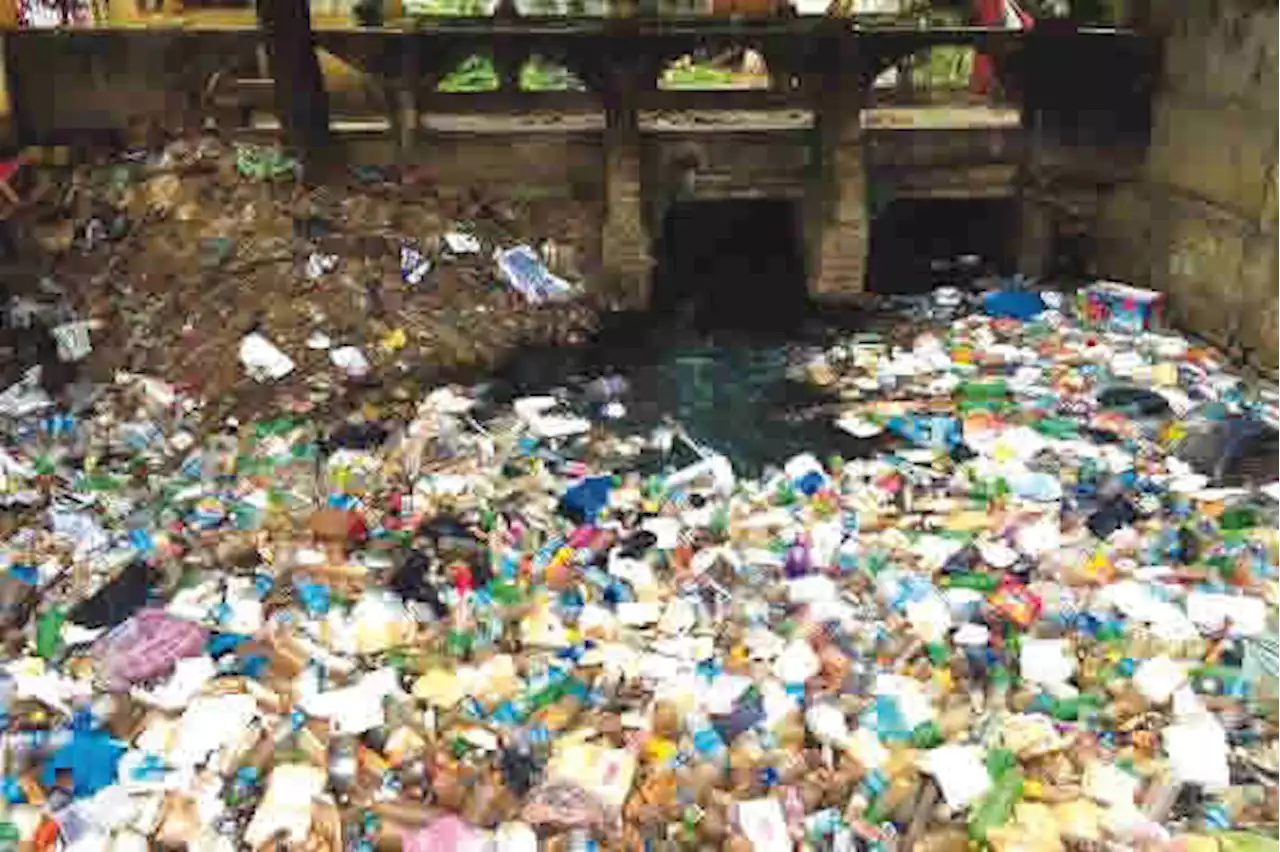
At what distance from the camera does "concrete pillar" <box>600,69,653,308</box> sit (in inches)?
337

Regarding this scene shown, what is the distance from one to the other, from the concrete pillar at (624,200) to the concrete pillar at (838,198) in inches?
61.5

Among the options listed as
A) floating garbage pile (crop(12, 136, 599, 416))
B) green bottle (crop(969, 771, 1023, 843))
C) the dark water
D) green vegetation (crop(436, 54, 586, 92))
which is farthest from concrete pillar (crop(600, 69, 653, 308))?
green bottle (crop(969, 771, 1023, 843))

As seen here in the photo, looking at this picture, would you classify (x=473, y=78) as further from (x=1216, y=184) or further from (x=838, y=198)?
(x=1216, y=184)

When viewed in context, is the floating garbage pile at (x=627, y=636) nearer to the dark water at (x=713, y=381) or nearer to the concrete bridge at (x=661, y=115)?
the dark water at (x=713, y=381)

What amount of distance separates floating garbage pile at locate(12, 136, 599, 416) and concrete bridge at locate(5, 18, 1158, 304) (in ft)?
1.38

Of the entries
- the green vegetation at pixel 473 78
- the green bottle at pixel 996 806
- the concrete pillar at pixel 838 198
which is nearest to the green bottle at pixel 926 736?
the green bottle at pixel 996 806

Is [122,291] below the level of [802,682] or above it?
above

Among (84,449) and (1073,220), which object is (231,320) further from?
(1073,220)

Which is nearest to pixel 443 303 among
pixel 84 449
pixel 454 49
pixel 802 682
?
pixel 454 49

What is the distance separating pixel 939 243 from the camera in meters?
10.5

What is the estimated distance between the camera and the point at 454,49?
842 centimetres

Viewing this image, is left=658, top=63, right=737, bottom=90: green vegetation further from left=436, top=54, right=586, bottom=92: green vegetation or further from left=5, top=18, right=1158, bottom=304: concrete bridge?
left=5, top=18, right=1158, bottom=304: concrete bridge

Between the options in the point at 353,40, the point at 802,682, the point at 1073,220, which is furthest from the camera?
the point at 1073,220

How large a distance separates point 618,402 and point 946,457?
2.31 m
